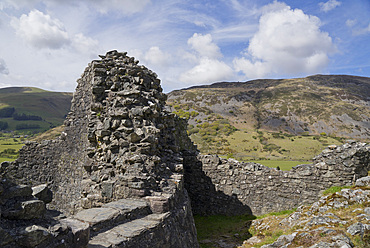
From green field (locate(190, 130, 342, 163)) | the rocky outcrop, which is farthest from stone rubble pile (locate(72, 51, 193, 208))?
green field (locate(190, 130, 342, 163))

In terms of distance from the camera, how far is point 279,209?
11.2 meters

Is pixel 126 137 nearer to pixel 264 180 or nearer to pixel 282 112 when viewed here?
pixel 264 180

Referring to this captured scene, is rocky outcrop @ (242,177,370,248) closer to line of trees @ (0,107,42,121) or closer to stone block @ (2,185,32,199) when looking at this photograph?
stone block @ (2,185,32,199)

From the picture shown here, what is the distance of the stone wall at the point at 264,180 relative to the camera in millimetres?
10578

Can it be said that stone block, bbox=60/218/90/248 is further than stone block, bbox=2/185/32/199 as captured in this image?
Yes

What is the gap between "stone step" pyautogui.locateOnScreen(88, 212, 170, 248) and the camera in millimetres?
4207

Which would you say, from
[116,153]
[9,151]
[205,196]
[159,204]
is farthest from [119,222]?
[9,151]

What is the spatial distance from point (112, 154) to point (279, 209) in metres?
8.50

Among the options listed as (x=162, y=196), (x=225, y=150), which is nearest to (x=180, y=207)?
(x=162, y=196)

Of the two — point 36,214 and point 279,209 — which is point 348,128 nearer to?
point 279,209

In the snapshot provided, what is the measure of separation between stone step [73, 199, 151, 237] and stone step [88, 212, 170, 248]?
0.16m

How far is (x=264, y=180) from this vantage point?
11.6 m

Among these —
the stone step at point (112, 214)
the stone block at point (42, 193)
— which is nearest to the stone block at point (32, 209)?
the stone block at point (42, 193)

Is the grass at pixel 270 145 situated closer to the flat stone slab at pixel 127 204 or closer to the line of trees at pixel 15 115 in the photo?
the flat stone slab at pixel 127 204
